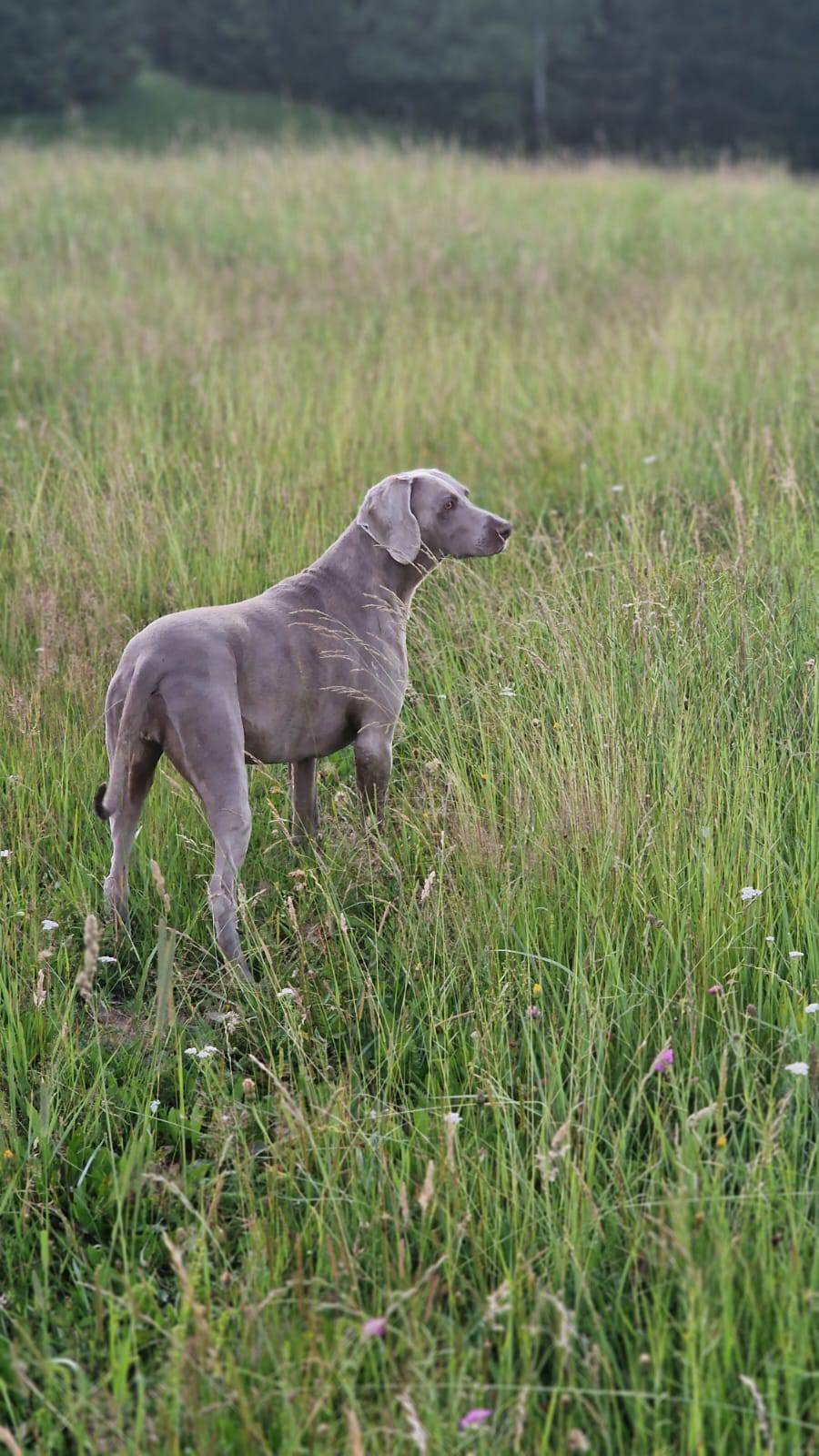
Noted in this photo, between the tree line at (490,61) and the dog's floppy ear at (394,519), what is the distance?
1362 inches

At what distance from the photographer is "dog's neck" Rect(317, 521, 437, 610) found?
337 cm

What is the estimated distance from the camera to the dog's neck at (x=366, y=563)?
3.37 metres

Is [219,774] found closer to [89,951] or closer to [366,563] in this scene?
Answer: [366,563]

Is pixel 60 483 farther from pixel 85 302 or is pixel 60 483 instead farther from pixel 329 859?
pixel 85 302

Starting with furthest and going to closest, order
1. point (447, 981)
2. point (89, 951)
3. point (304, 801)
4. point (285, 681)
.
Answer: point (304, 801), point (285, 681), point (447, 981), point (89, 951)

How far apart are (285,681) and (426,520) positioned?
2.03ft

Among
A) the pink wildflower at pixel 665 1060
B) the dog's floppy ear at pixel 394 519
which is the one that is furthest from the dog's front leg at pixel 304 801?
the pink wildflower at pixel 665 1060

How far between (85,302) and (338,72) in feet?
119

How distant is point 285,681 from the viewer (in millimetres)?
3092

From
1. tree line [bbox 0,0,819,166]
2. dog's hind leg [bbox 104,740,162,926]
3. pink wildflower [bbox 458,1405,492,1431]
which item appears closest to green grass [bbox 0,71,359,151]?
tree line [bbox 0,0,819,166]

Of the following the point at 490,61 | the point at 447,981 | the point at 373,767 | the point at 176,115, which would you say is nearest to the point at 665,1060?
the point at 447,981

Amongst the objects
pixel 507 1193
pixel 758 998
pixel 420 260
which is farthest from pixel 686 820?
Answer: pixel 420 260

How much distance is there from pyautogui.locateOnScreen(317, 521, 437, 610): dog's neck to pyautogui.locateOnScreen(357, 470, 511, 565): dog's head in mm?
32

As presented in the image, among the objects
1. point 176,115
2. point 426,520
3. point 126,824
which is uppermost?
point 176,115
